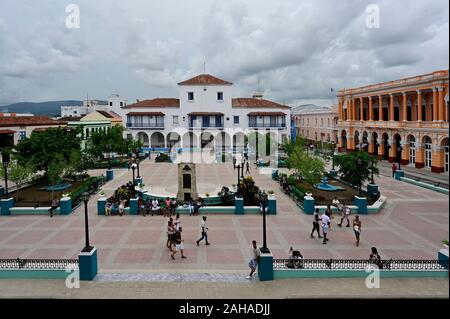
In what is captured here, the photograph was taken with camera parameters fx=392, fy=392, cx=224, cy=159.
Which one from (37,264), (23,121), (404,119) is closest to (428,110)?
(404,119)

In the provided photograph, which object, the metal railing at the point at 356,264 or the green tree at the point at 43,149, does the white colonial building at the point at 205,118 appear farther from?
the metal railing at the point at 356,264

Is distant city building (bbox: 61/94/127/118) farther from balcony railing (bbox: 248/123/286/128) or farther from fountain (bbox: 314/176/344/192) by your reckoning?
fountain (bbox: 314/176/344/192)

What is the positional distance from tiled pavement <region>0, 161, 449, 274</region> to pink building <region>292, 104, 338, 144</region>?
3958cm

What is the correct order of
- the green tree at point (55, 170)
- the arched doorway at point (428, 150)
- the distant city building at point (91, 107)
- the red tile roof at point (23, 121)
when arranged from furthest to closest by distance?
1. the distant city building at point (91, 107)
2. the red tile roof at point (23, 121)
3. the arched doorway at point (428, 150)
4. the green tree at point (55, 170)

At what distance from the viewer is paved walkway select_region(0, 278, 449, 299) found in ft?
36.8

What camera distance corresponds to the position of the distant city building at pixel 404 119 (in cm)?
3400

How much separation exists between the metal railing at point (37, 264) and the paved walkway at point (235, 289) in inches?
17.6

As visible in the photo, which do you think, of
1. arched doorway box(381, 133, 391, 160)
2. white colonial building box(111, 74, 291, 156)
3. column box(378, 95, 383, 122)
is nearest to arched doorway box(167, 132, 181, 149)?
white colonial building box(111, 74, 291, 156)

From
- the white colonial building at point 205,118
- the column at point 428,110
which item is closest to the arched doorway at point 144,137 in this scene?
the white colonial building at point 205,118

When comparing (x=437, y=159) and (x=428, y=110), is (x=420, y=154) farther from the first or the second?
(x=428, y=110)
